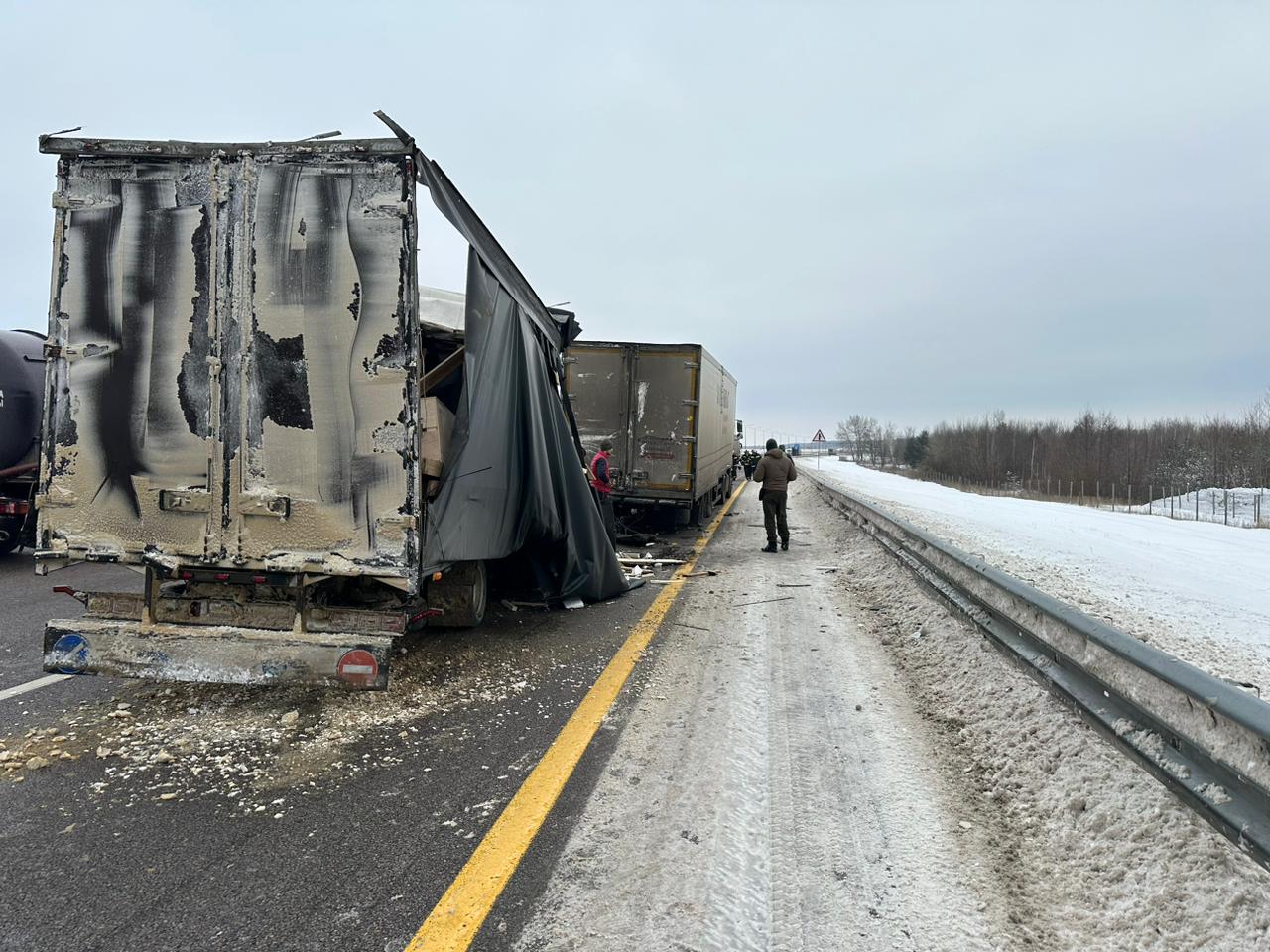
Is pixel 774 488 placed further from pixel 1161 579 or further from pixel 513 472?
pixel 513 472

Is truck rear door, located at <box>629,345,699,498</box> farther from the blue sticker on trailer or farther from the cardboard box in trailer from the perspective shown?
the blue sticker on trailer

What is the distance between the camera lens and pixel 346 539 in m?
3.77

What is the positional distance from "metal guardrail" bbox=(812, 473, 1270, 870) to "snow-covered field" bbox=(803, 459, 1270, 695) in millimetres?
1674

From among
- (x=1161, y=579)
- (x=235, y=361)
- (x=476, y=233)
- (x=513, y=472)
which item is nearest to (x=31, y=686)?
(x=235, y=361)

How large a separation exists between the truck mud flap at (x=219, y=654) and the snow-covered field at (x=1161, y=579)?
5.06 meters

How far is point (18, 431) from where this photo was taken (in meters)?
8.38

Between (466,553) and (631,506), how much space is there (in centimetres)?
838

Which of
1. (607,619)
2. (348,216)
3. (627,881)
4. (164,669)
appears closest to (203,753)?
(164,669)

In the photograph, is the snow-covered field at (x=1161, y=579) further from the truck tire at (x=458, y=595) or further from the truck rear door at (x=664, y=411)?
the truck tire at (x=458, y=595)

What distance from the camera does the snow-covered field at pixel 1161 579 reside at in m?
5.26

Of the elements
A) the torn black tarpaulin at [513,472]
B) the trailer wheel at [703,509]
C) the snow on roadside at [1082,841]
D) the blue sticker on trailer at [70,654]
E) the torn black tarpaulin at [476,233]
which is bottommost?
the snow on roadside at [1082,841]

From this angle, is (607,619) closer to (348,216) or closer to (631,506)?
(348,216)

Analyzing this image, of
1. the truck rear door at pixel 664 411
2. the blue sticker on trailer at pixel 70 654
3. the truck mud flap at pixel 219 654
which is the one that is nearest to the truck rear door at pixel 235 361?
the truck mud flap at pixel 219 654

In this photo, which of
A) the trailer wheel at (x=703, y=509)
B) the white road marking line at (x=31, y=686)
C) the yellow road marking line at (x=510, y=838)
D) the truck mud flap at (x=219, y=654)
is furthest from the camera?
the trailer wheel at (x=703, y=509)
